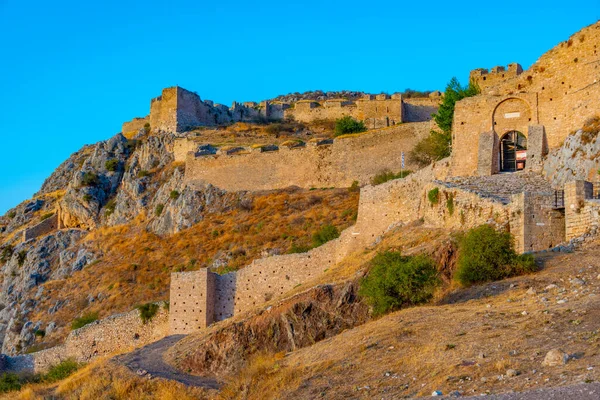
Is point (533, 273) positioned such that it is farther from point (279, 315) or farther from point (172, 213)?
point (172, 213)

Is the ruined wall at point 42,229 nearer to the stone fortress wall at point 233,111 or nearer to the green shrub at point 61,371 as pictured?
the stone fortress wall at point 233,111

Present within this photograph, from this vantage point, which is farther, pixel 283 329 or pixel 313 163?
pixel 313 163

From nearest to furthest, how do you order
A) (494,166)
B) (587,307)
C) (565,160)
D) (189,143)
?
(587,307)
(565,160)
(494,166)
(189,143)

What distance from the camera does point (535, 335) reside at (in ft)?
46.6

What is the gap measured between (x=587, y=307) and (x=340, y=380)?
4.46 meters

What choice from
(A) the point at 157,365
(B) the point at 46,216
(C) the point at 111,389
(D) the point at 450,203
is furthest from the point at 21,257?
(C) the point at 111,389

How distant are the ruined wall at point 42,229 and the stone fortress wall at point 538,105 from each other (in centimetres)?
3305

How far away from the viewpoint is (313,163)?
46.8m

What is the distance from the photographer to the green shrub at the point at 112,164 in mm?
56281

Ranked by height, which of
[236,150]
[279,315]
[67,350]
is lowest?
[67,350]

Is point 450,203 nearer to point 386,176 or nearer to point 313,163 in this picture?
point 386,176

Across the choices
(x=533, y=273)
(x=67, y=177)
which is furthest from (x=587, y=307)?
(x=67, y=177)

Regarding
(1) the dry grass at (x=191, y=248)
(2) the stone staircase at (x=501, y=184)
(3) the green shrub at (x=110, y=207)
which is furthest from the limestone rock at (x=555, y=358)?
(3) the green shrub at (x=110, y=207)

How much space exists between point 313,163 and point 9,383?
74.8 ft
